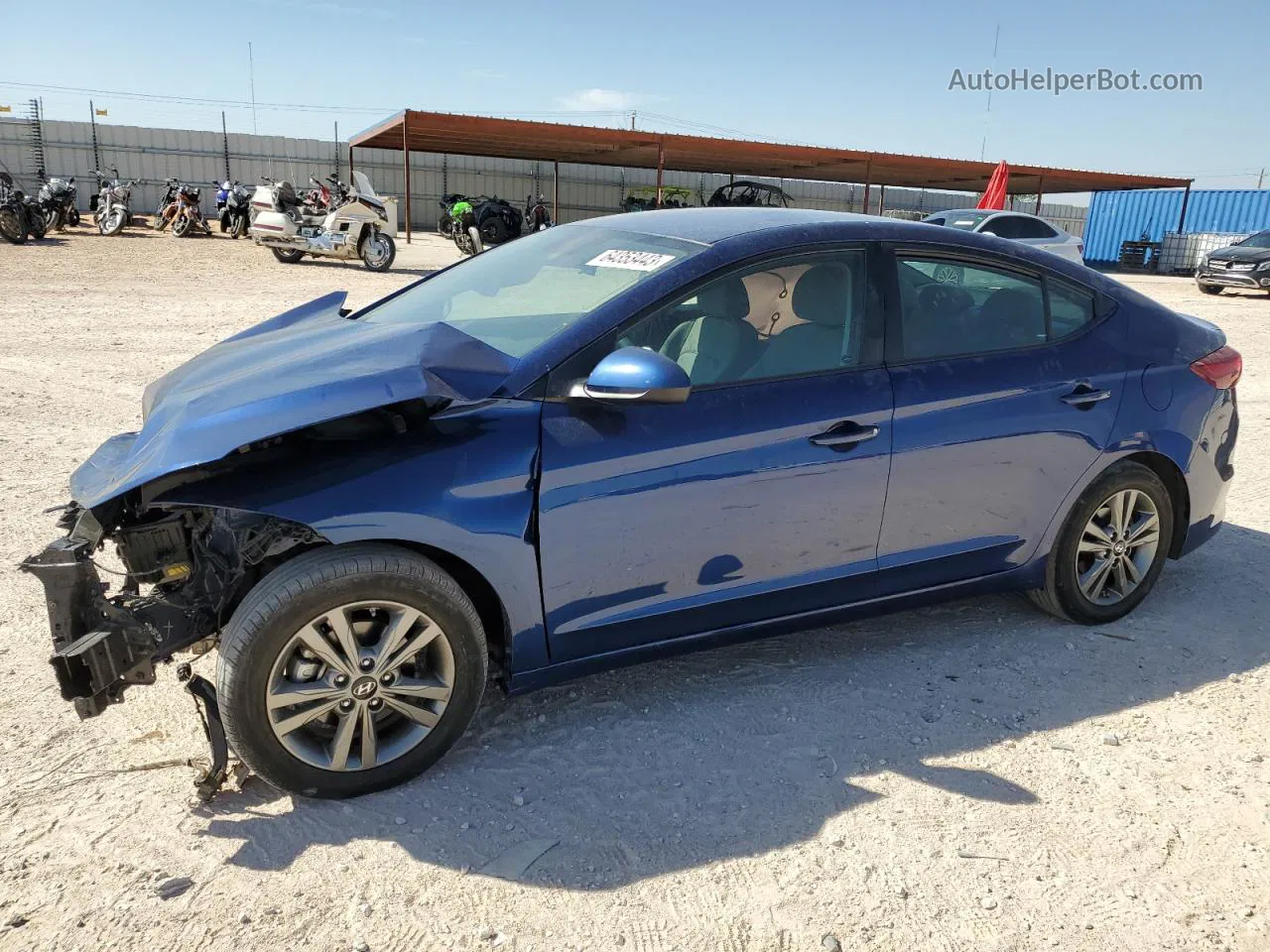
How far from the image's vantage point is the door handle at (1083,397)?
3.48 meters

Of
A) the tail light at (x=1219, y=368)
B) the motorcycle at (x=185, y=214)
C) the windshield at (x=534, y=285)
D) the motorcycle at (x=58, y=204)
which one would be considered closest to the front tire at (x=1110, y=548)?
the tail light at (x=1219, y=368)

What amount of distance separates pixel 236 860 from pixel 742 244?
228 centimetres

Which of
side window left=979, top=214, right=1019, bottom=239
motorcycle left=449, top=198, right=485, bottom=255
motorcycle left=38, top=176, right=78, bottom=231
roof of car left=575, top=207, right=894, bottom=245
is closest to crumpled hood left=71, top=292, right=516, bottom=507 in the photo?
roof of car left=575, top=207, right=894, bottom=245

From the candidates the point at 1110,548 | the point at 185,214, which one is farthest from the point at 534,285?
the point at 185,214

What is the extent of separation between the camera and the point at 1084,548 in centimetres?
371

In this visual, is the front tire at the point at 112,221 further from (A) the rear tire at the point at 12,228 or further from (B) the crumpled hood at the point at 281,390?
(B) the crumpled hood at the point at 281,390

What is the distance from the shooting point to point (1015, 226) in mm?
16188

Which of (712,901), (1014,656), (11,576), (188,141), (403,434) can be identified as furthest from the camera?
(188,141)

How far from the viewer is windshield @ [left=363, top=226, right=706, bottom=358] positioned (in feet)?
9.75

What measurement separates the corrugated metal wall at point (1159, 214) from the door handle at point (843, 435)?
3664cm

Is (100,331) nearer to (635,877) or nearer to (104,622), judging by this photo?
(104,622)

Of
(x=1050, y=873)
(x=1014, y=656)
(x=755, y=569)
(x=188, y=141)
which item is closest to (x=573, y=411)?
(x=755, y=569)

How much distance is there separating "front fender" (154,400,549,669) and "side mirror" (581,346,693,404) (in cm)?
20

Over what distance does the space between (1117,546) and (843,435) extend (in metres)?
1.52
